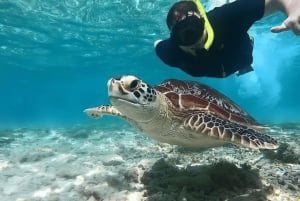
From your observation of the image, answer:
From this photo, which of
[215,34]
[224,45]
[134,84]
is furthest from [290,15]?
[134,84]

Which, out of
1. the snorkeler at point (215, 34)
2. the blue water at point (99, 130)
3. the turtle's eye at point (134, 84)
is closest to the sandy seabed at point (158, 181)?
the blue water at point (99, 130)

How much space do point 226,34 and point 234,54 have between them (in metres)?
0.45

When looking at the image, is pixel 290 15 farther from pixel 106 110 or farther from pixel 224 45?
pixel 106 110

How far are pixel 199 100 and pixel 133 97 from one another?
1.50m

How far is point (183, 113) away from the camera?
14.9 feet

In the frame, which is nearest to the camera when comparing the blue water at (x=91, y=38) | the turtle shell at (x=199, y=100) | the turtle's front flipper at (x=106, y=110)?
the turtle shell at (x=199, y=100)

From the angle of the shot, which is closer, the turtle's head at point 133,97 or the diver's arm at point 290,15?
the diver's arm at point 290,15

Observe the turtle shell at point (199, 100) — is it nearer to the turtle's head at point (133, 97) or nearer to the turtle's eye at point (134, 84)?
the turtle's head at point (133, 97)

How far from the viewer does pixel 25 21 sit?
1795 centimetres

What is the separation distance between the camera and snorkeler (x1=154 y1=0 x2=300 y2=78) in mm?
3705

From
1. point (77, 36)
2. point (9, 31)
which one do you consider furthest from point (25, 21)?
point (77, 36)

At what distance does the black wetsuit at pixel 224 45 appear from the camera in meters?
4.45

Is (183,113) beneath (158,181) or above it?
above

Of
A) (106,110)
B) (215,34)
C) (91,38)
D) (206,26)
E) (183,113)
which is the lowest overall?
(183,113)
